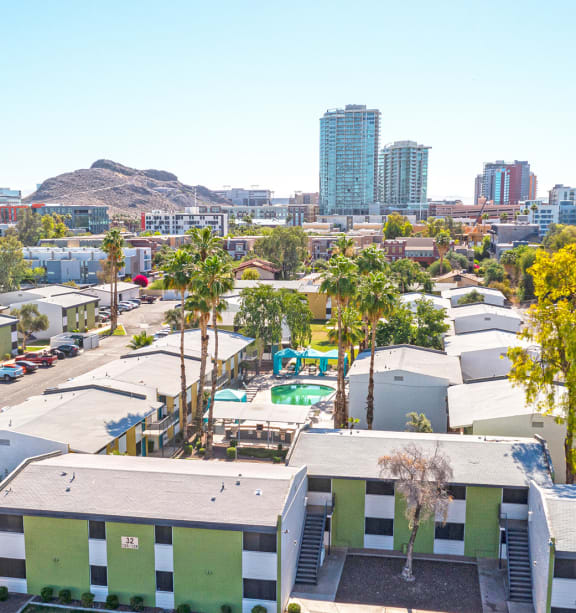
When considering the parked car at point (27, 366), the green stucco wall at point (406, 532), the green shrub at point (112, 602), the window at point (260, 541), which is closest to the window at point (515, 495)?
the green stucco wall at point (406, 532)

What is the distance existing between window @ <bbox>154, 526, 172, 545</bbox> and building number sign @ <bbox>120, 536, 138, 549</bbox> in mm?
850

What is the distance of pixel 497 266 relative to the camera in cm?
11100

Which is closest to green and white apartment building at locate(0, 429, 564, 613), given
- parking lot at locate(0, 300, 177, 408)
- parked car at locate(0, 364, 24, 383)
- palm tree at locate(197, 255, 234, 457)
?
palm tree at locate(197, 255, 234, 457)

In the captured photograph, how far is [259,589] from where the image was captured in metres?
23.2

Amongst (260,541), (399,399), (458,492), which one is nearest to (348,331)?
(399,399)

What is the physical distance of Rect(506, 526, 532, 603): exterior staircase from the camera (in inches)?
953

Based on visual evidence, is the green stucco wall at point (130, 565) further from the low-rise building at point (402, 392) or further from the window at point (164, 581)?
the low-rise building at point (402, 392)

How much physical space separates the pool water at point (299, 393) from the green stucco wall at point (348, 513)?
70.5 feet

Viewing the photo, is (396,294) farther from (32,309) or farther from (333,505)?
(32,309)

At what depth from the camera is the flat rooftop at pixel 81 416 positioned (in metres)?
31.4

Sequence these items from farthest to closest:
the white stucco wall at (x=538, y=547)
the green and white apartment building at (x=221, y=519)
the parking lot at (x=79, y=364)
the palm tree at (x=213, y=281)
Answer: the parking lot at (x=79, y=364) < the palm tree at (x=213, y=281) < the green and white apartment building at (x=221, y=519) < the white stucco wall at (x=538, y=547)

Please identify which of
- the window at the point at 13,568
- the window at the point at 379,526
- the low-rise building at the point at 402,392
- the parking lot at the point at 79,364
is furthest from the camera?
the parking lot at the point at 79,364

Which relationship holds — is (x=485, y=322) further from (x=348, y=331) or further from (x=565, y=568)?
(x=565, y=568)

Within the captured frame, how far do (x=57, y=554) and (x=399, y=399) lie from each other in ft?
79.2
